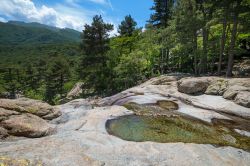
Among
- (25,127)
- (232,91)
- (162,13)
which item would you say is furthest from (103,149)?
(162,13)

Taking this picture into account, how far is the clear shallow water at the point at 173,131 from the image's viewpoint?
13227 mm

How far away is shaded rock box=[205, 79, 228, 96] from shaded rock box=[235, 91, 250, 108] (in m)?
2.58

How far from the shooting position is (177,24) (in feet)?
107

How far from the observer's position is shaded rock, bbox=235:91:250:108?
769 inches

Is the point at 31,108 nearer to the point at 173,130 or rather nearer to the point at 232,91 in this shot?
the point at 173,130

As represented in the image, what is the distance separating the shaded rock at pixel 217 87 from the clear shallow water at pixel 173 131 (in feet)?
25.7

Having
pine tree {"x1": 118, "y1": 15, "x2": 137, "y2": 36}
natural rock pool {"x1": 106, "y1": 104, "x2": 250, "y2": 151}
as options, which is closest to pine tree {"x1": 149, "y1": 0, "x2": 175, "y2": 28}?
pine tree {"x1": 118, "y1": 15, "x2": 137, "y2": 36}

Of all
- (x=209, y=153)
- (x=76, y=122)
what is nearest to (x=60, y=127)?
(x=76, y=122)

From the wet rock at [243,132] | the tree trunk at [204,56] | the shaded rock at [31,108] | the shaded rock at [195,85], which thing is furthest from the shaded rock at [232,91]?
the shaded rock at [31,108]

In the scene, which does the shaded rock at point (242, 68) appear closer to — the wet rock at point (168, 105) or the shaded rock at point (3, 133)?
the wet rock at point (168, 105)

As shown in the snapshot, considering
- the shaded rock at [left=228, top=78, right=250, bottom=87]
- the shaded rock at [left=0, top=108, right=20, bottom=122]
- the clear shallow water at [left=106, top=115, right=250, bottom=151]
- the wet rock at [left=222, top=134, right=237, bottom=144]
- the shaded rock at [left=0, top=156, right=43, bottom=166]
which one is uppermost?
the shaded rock at [left=228, top=78, right=250, bottom=87]

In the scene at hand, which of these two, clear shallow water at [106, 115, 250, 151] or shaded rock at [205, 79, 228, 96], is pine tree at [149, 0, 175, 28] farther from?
clear shallow water at [106, 115, 250, 151]

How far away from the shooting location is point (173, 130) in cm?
1506

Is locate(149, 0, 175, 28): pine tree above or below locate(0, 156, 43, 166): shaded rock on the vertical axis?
above
